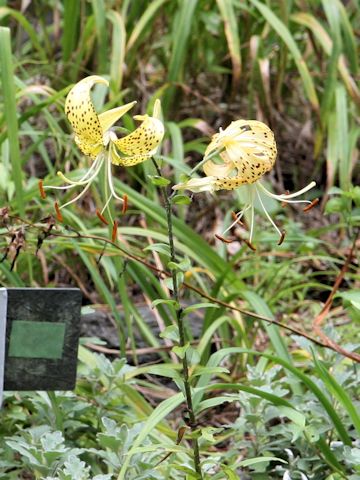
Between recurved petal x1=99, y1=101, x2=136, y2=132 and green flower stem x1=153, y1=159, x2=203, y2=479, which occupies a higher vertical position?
recurved petal x1=99, y1=101, x2=136, y2=132

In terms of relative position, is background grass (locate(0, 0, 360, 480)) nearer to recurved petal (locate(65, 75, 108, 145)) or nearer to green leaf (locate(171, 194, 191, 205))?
green leaf (locate(171, 194, 191, 205))

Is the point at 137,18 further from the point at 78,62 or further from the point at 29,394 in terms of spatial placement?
the point at 29,394

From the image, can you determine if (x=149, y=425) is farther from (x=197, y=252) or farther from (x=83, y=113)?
(x=197, y=252)

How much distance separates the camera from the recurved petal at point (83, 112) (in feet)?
4.47

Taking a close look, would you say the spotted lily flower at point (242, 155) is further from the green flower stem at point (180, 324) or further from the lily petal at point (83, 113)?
the lily petal at point (83, 113)

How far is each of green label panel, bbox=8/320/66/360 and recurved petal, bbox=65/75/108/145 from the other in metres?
0.40

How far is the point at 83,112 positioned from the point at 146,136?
9cm

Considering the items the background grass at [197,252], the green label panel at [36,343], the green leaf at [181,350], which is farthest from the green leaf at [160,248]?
the green label panel at [36,343]

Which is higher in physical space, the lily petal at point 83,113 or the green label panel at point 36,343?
the lily petal at point 83,113

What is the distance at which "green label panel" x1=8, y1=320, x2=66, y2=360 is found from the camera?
1644 millimetres

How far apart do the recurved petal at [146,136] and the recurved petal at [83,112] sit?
0.05 m

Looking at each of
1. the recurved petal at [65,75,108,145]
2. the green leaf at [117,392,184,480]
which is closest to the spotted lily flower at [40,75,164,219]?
the recurved petal at [65,75,108,145]

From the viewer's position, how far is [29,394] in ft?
6.17

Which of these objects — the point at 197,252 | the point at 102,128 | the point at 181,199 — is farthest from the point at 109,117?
the point at 197,252
